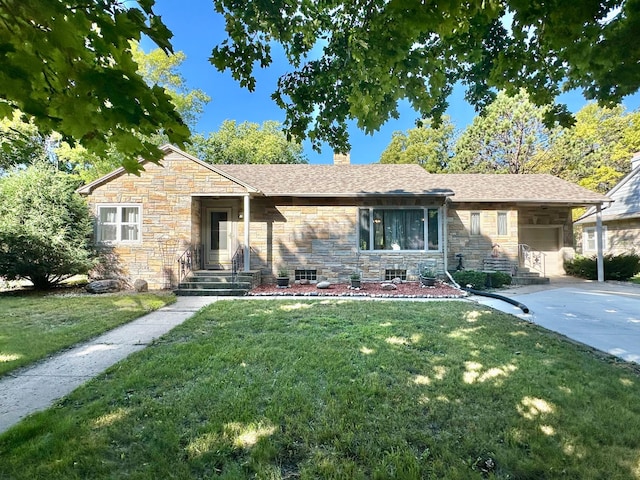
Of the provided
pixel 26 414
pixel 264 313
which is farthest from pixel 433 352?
pixel 26 414

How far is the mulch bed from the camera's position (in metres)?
9.68

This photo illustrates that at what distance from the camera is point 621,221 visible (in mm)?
16328

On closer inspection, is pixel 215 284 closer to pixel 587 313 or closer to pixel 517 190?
pixel 587 313

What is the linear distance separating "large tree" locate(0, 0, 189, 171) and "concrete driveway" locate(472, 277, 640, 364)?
20.1ft

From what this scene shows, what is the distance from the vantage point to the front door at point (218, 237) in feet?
41.0

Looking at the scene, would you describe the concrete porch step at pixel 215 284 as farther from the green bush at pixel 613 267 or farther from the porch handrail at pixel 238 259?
the green bush at pixel 613 267

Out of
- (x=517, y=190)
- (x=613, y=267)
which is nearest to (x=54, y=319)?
(x=517, y=190)

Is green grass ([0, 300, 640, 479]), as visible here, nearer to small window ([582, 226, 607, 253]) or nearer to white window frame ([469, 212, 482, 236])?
white window frame ([469, 212, 482, 236])

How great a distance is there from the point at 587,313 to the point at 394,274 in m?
5.90

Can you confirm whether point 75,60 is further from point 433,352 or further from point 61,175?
point 61,175

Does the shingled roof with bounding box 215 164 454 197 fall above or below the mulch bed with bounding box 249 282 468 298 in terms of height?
above

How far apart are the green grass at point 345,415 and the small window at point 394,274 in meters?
7.12

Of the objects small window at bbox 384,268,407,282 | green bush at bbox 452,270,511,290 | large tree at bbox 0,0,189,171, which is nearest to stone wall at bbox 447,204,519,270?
green bush at bbox 452,270,511,290

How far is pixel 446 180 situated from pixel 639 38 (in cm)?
1292
